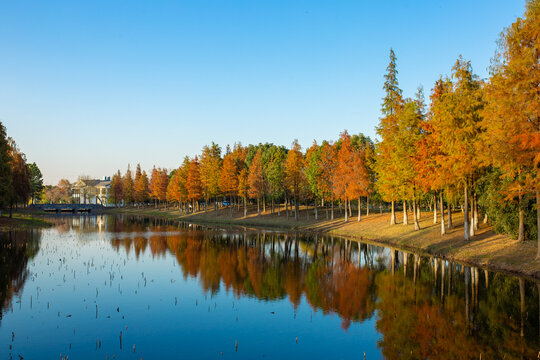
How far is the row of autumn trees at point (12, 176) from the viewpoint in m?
51.0

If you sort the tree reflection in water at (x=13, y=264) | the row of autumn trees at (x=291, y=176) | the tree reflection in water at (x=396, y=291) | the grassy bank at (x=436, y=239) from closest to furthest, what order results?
the tree reflection in water at (x=396, y=291) < the tree reflection in water at (x=13, y=264) < the grassy bank at (x=436, y=239) < the row of autumn trees at (x=291, y=176)

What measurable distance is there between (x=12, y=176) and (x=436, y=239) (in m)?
60.9

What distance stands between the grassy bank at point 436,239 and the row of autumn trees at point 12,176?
35.1 metres

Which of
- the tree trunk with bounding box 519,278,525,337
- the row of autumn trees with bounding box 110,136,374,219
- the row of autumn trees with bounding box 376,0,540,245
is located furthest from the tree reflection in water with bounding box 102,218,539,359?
the row of autumn trees with bounding box 110,136,374,219

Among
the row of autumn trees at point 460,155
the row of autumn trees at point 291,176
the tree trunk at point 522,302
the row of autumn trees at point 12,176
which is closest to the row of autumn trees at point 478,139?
the row of autumn trees at point 460,155

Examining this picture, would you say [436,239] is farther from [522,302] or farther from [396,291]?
[522,302]

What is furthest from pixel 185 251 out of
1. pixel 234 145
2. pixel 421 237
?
pixel 234 145

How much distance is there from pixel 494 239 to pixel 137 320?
28907 mm

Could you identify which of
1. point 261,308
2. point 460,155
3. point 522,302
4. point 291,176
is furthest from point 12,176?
point 522,302

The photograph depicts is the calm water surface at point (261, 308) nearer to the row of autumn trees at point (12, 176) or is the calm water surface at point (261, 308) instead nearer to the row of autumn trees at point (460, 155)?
the row of autumn trees at point (460, 155)

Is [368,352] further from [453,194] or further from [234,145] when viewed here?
[234,145]

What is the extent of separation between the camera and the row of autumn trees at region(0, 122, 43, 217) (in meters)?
51.0

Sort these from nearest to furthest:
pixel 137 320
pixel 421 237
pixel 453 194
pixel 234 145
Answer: pixel 137 320, pixel 453 194, pixel 421 237, pixel 234 145

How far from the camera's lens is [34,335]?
49.9ft
